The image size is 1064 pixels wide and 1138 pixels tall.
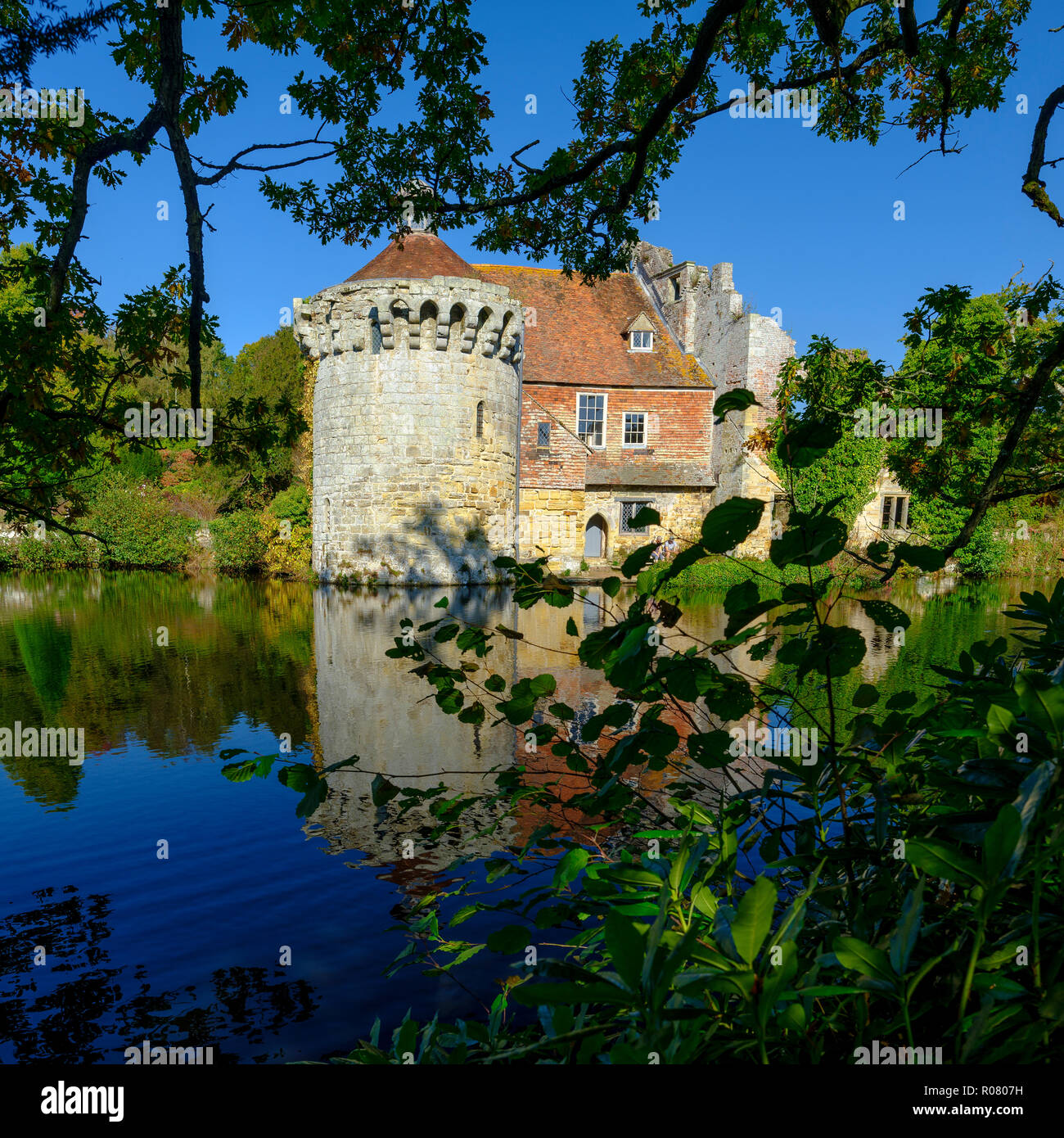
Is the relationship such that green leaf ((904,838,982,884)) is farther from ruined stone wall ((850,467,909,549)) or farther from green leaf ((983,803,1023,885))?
ruined stone wall ((850,467,909,549))

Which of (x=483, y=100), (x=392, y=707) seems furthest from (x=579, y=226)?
(x=392, y=707)

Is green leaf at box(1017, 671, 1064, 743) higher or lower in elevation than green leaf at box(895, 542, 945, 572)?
lower

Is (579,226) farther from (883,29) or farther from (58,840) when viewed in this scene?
(58,840)

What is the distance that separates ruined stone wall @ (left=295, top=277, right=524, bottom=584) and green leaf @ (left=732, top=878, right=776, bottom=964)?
1916 cm

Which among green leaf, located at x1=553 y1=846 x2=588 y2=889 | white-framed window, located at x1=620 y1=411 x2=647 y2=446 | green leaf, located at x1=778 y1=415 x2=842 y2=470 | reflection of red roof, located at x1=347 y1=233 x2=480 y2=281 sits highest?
reflection of red roof, located at x1=347 y1=233 x2=480 y2=281

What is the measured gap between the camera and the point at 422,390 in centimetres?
2019

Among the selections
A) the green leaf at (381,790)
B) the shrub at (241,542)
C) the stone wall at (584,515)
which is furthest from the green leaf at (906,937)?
the shrub at (241,542)

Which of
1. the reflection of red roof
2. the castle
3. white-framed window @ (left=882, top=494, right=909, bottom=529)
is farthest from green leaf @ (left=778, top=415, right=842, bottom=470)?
white-framed window @ (left=882, top=494, right=909, bottom=529)

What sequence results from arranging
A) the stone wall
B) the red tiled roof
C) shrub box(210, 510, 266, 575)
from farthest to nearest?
shrub box(210, 510, 266, 575) < the red tiled roof < the stone wall

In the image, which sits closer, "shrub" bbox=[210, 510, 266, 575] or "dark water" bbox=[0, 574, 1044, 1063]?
"dark water" bbox=[0, 574, 1044, 1063]

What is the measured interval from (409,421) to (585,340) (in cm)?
1030

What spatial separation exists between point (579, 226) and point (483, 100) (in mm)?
1136

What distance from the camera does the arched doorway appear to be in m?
27.7

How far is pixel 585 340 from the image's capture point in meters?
27.8
